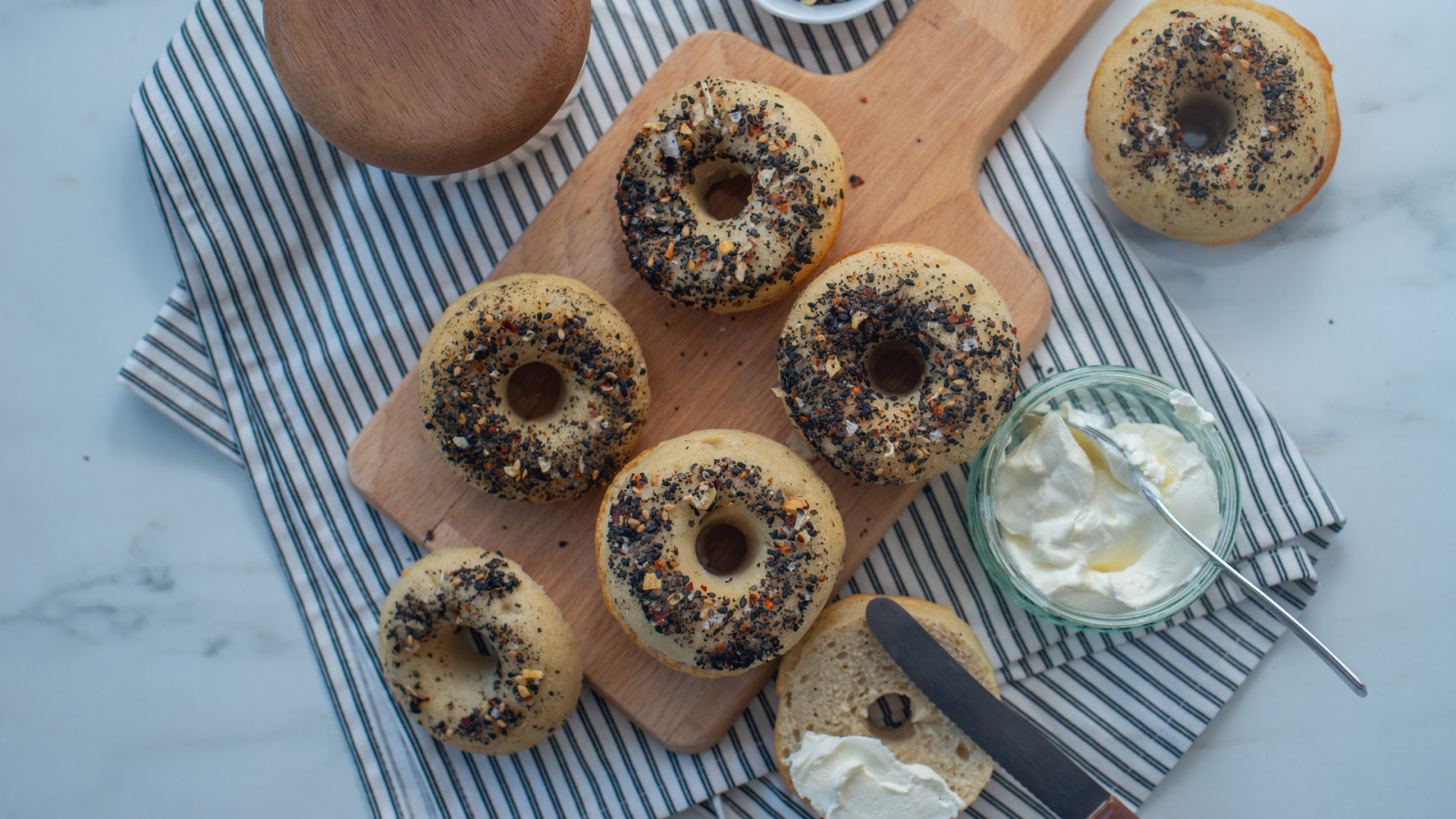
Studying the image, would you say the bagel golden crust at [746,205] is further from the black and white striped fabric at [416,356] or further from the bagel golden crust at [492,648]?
the bagel golden crust at [492,648]

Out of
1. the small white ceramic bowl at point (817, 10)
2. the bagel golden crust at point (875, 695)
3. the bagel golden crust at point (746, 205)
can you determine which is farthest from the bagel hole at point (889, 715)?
the small white ceramic bowl at point (817, 10)

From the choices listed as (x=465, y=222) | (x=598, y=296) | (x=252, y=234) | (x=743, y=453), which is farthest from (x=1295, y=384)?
(x=252, y=234)

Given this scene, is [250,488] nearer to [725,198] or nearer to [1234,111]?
[725,198]

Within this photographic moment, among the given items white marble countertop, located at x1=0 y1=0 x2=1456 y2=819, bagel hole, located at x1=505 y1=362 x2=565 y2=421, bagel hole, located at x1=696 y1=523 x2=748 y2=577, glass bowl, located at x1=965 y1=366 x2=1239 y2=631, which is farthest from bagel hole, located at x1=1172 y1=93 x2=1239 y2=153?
bagel hole, located at x1=505 y1=362 x2=565 y2=421

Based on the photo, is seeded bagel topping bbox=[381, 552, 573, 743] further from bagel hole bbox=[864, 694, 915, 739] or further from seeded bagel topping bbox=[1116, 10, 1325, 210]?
seeded bagel topping bbox=[1116, 10, 1325, 210]

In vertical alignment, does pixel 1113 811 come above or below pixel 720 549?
below

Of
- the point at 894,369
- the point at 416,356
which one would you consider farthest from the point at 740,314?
the point at 416,356
